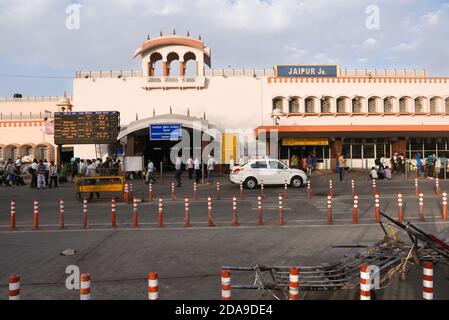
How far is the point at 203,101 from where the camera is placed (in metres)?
34.6

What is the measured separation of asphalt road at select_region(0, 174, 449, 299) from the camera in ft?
21.2

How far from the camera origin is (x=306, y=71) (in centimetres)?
3491

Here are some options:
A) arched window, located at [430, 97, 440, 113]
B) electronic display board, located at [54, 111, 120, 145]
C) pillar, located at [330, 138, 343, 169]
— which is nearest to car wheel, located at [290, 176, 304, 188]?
pillar, located at [330, 138, 343, 169]

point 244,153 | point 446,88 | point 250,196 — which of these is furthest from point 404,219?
point 446,88

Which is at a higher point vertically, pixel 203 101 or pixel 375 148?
pixel 203 101

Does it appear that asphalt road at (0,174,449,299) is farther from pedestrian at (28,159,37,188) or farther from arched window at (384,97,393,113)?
arched window at (384,97,393,113)

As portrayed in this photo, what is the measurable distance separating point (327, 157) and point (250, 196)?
18.0 m

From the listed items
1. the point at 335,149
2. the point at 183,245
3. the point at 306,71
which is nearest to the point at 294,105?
the point at 306,71

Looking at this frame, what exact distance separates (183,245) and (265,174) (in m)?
13.0

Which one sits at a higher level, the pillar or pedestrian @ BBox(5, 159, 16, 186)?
the pillar

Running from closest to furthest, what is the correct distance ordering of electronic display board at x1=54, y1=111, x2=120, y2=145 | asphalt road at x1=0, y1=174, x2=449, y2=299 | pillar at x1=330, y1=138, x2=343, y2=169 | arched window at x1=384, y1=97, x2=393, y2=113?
1. asphalt road at x1=0, y1=174, x2=449, y2=299
2. electronic display board at x1=54, y1=111, x2=120, y2=145
3. pillar at x1=330, y1=138, x2=343, y2=169
4. arched window at x1=384, y1=97, x2=393, y2=113

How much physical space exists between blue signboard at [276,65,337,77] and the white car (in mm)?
15304
